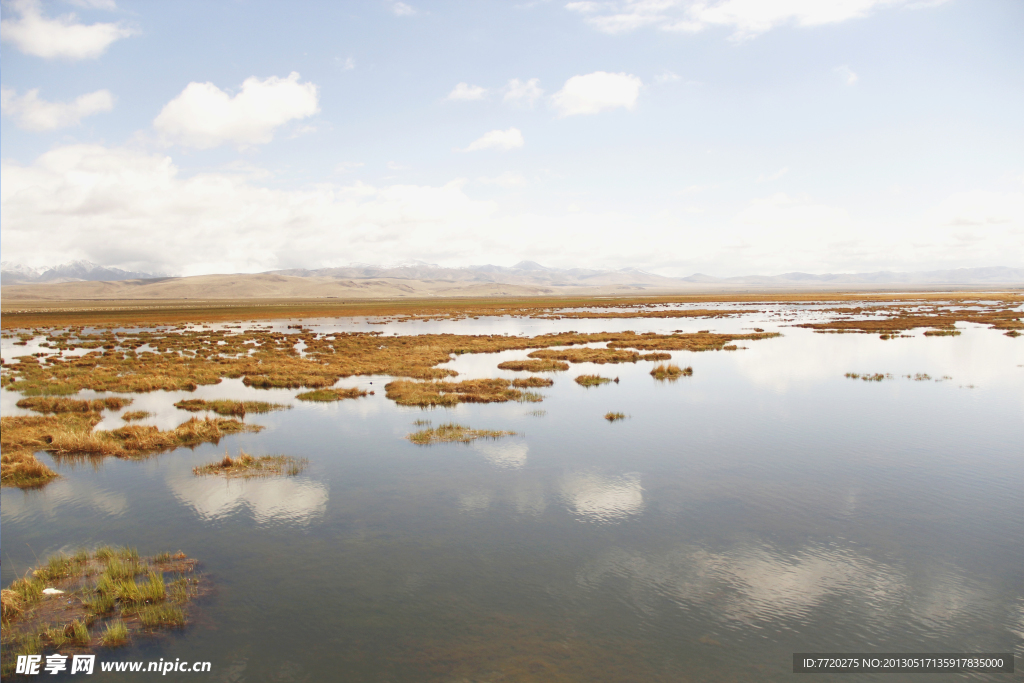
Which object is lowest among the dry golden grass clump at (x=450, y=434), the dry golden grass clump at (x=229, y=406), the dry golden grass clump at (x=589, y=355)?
the dry golden grass clump at (x=450, y=434)

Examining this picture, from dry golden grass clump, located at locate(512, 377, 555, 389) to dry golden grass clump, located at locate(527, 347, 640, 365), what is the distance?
9585mm

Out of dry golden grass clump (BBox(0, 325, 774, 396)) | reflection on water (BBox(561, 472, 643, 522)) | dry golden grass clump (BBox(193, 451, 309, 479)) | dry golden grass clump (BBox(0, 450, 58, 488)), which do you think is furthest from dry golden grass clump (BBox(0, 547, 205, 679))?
dry golden grass clump (BBox(0, 325, 774, 396))

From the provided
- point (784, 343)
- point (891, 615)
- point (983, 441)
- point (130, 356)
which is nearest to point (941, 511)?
point (891, 615)

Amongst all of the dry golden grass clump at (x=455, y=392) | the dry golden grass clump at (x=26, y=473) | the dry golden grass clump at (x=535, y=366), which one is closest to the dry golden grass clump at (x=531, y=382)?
the dry golden grass clump at (x=455, y=392)

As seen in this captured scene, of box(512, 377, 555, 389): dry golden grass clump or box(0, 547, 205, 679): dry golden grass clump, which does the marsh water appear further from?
box(512, 377, 555, 389): dry golden grass clump

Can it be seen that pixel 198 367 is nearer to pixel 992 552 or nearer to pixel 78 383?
pixel 78 383

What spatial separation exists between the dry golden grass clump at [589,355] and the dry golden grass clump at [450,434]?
21.1m

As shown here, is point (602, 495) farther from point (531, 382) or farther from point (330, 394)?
point (330, 394)

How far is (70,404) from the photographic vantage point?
2816 cm

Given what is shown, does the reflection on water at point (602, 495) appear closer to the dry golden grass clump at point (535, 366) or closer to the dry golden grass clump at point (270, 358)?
the dry golden grass clump at point (270, 358)

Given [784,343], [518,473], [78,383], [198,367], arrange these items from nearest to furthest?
[518,473]
[78,383]
[198,367]
[784,343]

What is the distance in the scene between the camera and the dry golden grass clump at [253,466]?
17828mm

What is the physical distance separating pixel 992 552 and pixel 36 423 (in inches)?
1312

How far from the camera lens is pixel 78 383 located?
3425 cm
